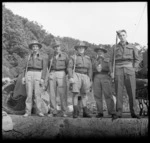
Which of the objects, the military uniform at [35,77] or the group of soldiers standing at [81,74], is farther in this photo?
the military uniform at [35,77]

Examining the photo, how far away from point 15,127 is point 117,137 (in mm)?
2485

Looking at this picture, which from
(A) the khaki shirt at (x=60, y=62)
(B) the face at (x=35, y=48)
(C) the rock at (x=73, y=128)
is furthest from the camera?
(B) the face at (x=35, y=48)

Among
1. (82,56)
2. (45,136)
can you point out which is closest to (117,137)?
(45,136)

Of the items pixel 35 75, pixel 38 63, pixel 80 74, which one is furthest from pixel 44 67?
pixel 80 74

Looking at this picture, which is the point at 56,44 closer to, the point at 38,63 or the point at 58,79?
the point at 38,63

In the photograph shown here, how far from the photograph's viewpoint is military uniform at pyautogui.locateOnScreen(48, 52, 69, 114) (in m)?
7.61

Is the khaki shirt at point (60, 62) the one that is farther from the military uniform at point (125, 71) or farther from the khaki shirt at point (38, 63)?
the military uniform at point (125, 71)

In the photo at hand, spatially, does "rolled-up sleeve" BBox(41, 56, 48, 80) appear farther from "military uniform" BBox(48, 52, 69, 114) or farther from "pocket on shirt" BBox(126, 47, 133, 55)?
"pocket on shirt" BBox(126, 47, 133, 55)

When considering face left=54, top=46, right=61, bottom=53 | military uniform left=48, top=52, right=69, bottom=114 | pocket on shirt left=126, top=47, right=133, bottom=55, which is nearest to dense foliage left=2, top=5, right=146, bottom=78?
face left=54, top=46, right=61, bottom=53

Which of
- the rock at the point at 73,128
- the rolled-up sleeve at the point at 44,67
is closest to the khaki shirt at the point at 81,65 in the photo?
the rolled-up sleeve at the point at 44,67

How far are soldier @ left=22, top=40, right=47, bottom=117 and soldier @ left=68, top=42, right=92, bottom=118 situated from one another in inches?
30.6

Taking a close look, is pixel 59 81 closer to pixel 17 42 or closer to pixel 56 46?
pixel 56 46

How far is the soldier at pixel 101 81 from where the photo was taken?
7449 mm

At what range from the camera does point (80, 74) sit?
761 centimetres
